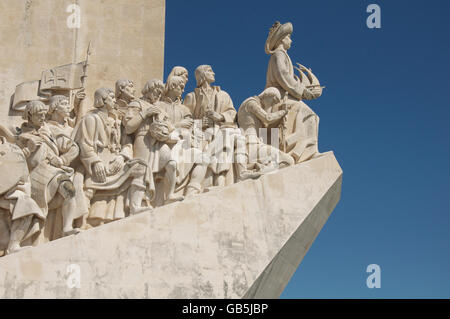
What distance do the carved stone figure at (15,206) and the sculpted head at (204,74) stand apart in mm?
2706

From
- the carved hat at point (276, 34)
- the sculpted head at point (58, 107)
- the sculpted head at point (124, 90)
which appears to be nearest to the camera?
the sculpted head at point (58, 107)

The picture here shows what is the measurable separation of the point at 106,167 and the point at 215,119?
1597 mm

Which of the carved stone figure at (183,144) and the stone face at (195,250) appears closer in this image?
the stone face at (195,250)

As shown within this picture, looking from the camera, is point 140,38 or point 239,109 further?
point 140,38

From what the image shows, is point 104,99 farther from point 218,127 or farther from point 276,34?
point 276,34

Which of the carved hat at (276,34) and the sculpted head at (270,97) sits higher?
the carved hat at (276,34)

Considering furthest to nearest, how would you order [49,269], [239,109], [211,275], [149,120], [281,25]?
[281,25], [239,109], [149,120], [211,275], [49,269]

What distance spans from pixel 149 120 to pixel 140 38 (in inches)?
75.8

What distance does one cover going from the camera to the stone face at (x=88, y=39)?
397 inches

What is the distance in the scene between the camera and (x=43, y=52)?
10.2 metres

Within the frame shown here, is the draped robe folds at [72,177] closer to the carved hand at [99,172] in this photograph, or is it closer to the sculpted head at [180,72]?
the carved hand at [99,172]

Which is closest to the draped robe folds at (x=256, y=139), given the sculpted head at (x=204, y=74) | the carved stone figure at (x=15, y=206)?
the sculpted head at (x=204, y=74)
